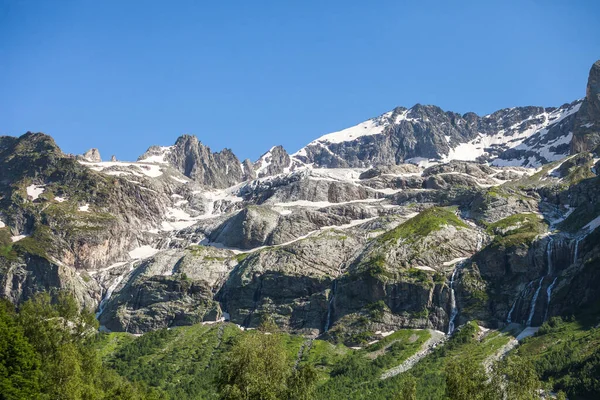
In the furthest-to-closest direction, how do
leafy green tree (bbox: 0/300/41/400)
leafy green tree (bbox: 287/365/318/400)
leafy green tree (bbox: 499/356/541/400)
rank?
leafy green tree (bbox: 287/365/318/400)
leafy green tree (bbox: 0/300/41/400)
leafy green tree (bbox: 499/356/541/400)

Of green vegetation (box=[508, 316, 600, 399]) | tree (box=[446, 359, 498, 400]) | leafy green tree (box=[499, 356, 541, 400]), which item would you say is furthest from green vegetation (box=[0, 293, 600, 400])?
green vegetation (box=[508, 316, 600, 399])

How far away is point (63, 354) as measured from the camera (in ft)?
329

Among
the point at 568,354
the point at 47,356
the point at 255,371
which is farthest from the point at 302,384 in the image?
the point at 568,354

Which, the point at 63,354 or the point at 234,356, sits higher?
the point at 63,354

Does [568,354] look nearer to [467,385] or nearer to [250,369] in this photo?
[467,385]

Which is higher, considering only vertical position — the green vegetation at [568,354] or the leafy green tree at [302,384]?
the leafy green tree at [302,384]

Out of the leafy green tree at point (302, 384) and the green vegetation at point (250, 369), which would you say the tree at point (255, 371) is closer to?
the green vegetation at point (250, 369)

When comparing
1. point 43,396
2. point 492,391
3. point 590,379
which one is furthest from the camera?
point 590,379

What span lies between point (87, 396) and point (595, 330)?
149m

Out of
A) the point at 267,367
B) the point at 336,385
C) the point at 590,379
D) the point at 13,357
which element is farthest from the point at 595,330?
the point at 13,357

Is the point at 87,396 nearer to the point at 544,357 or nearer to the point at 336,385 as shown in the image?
the point at 336,385

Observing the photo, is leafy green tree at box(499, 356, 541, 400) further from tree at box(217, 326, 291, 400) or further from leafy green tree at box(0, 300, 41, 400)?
leafy green tree at box(0, 300, 41, 400)

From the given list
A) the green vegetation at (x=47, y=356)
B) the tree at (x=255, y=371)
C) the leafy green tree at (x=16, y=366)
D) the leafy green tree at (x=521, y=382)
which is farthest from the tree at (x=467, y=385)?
the leafy green tree at (x=16, y=366)

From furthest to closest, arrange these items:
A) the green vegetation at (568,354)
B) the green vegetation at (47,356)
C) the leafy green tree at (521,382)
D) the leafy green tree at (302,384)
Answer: the green vegetation at (568,354), the green vegetation at (47,356), the leafy green tree at (302,384), the leafy green tree at (521,382)
